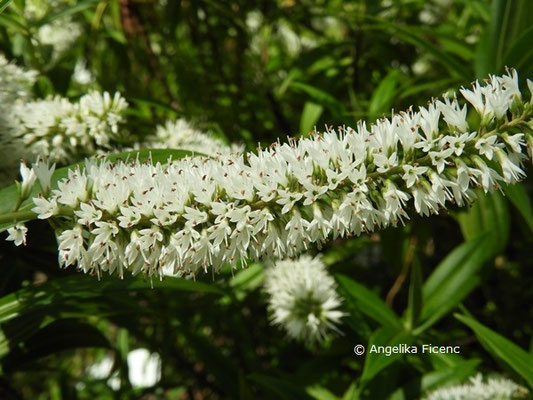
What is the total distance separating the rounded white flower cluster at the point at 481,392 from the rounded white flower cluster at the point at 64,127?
1202mm

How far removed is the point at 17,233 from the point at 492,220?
5.06 feet

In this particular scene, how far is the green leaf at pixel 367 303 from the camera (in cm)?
188

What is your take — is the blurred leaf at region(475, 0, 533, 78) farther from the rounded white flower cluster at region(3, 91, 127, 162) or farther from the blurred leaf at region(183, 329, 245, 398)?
the blurred leaf at region(183, 329, 245, 398)

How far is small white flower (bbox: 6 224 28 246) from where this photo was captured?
117 cm

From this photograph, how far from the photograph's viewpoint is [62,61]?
2.35m

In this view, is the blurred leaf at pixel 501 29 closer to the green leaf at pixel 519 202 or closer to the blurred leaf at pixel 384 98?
the blurred leaf at pixel 384 98

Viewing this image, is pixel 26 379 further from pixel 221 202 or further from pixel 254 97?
pixel 221 202

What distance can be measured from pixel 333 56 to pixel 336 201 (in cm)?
169

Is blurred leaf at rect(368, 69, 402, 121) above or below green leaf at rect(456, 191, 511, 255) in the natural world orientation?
above

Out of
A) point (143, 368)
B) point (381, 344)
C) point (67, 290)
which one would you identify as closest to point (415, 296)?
point (381, 344)

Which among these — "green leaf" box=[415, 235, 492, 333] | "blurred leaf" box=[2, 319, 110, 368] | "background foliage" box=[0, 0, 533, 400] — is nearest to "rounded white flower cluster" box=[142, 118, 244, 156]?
"background foliage" box=[0, 0, 533, 400]

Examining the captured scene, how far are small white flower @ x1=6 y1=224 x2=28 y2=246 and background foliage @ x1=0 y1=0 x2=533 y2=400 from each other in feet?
1.03

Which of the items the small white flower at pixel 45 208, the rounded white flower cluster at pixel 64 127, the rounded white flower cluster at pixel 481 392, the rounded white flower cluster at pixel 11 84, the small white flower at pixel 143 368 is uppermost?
the rounded white flower cluster at pixel 11 84

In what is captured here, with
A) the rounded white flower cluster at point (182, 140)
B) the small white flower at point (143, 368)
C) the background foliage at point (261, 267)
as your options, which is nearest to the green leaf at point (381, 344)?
the background foliage at point (261, 267)
